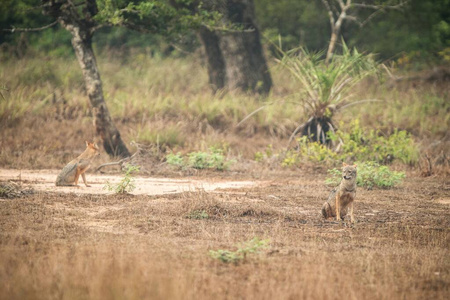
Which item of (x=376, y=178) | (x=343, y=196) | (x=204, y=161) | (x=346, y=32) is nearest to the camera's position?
(x=343, y=196)

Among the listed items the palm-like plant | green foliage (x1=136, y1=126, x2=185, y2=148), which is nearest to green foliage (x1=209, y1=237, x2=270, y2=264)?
the palm-like plant

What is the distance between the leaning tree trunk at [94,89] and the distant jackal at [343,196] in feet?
23.0

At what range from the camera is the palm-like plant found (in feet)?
45.1

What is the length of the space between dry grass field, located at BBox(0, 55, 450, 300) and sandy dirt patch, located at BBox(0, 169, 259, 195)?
0.38m

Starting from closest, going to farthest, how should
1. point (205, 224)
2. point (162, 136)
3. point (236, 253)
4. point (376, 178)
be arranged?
point (236, 253)
point (205, 224)
point (376, 178)
point (162, 136)

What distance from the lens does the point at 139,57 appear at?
23.3 metres

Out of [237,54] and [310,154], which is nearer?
[310,154]

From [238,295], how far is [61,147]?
35.2 ft

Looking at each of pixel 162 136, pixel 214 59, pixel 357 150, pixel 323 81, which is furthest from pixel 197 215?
pixel 214 59

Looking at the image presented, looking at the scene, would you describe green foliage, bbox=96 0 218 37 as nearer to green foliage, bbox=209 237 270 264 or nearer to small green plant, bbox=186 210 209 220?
small green plant, bbox=186 210 209 220

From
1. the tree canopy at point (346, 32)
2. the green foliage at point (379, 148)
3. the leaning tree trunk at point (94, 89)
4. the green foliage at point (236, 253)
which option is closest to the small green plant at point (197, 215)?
the green foliage at point (236, 253)

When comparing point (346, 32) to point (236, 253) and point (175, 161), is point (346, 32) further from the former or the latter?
point (236, 253)

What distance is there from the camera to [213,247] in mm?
6062

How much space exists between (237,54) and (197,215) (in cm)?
1332
